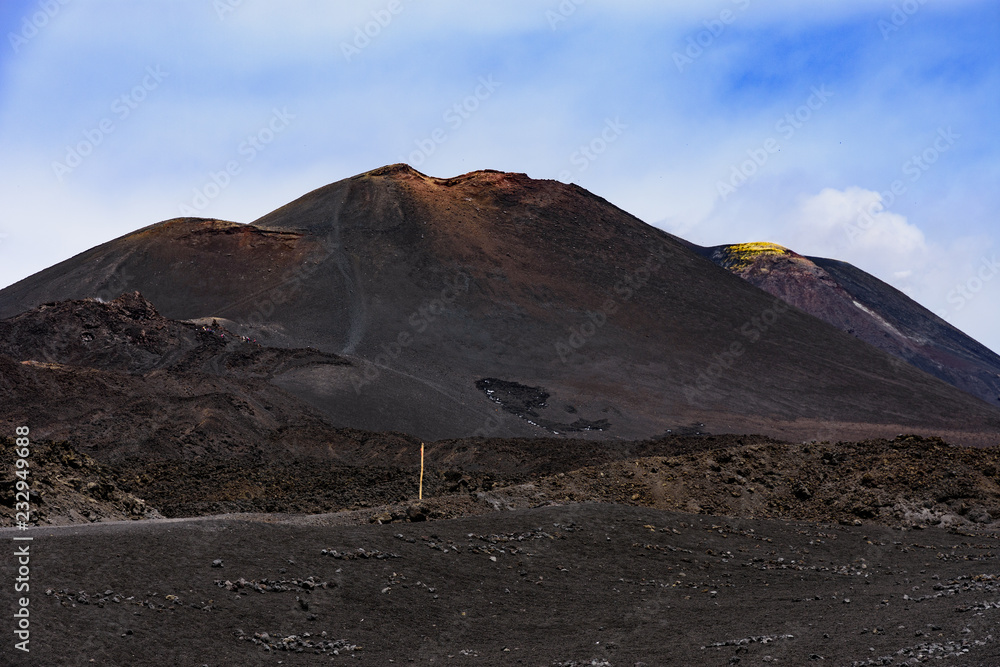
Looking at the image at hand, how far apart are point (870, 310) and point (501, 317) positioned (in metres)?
65.4

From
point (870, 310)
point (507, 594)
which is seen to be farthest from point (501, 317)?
point (870, 310)

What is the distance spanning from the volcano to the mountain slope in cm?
3069

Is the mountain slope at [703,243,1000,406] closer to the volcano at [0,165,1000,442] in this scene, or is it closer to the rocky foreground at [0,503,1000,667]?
the volcano at [0,165,1000,442]

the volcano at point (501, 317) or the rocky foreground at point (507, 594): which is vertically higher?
the volcano at point (501, 317)

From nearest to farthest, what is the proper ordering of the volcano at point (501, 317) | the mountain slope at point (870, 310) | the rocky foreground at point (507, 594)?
the rocky foreground at point (507, 594), the volcano at point (501, 317), the mountain slope at point (870, 310)

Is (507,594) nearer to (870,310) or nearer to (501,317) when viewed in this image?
(501,317)

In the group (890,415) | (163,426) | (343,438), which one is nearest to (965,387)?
(890,415)

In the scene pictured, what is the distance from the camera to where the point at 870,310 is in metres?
115

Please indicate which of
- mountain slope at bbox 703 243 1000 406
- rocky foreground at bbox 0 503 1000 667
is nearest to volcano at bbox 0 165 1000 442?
mountain slope at bbox 703 243 1000 406

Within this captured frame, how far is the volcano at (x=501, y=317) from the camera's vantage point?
182ft

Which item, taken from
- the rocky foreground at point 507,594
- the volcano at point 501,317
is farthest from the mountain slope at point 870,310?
the rocky foreground at point 507,594

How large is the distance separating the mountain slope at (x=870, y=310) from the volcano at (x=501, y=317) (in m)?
30.7

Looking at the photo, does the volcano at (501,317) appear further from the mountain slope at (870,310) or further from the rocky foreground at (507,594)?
the rocky foreground at (507,594)

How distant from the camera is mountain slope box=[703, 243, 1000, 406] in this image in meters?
106
